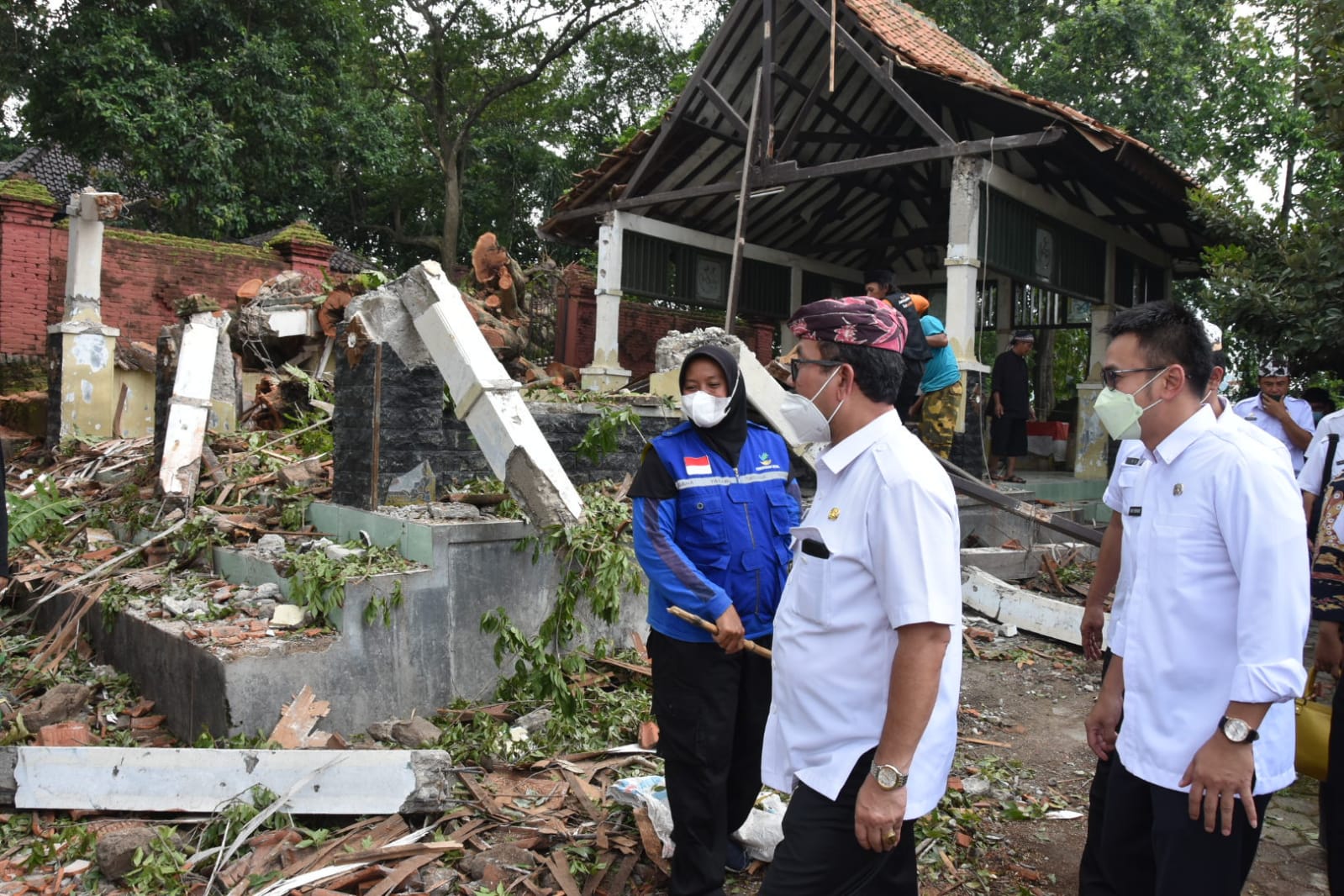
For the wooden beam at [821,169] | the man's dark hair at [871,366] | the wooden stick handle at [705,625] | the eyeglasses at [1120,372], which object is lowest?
the wooden stick handle at [705,625]

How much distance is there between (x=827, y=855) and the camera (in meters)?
1.97

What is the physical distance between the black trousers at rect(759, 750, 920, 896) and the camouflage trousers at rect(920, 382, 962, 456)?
661cm

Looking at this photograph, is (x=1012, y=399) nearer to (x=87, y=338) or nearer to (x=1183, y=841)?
(x=1183, y=841)

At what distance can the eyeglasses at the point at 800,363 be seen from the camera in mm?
2168

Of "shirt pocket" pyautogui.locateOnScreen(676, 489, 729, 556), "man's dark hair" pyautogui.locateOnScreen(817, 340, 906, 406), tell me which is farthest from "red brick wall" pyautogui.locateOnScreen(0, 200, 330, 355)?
"man's dark hair" pyautogui.locateOnScreen(817, 340, 906, 406)

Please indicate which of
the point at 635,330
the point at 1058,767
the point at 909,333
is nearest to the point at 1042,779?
the point at 1058,767

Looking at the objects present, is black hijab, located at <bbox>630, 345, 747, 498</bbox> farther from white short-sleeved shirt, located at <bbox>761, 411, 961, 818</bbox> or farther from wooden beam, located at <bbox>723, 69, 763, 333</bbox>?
wooden beam, located at <bbox>723, 69, 763, 333</bbox>

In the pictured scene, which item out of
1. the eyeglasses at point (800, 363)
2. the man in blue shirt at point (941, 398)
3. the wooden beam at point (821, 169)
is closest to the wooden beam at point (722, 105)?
the wooden beam at point (821, 169)

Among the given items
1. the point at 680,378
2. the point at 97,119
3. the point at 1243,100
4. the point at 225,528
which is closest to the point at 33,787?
the point at 225,528

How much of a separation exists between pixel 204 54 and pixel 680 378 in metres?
15.3

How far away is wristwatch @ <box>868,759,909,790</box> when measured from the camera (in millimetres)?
1859

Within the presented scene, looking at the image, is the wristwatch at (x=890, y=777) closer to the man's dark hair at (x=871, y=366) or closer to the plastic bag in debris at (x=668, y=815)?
the man's dark hair at (x=871, y=366)

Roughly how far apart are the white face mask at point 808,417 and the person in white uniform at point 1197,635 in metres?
0.79

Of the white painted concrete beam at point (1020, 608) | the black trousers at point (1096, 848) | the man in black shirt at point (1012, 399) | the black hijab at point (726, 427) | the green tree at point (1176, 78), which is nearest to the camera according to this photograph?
the black trousers at point (1096, 848)
